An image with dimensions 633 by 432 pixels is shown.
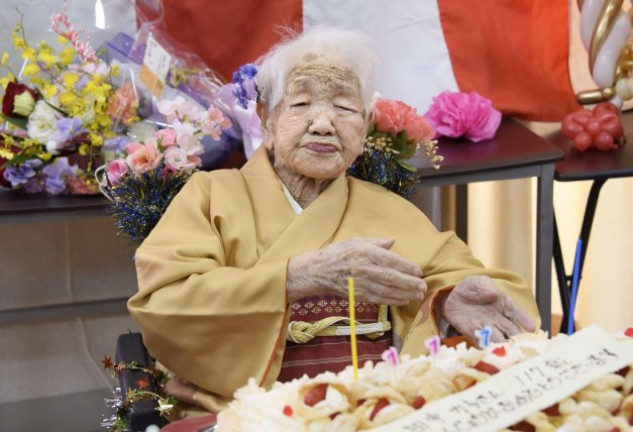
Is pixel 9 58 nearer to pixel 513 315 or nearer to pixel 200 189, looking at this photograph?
pixel 200 189

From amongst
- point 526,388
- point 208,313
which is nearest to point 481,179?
point 208,313

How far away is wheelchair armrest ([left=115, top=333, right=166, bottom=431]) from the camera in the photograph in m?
1.96

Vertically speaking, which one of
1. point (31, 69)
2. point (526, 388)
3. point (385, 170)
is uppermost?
point (31, 69)

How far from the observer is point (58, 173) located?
8.63ft

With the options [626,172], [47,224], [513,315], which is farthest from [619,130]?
[47,224]

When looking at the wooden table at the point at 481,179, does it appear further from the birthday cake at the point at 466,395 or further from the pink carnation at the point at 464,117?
the birthday cake at the point at 466,395

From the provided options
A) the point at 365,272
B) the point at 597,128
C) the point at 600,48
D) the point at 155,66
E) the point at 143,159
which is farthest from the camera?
the point at 600,48

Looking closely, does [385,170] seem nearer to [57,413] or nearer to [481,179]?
[481,179]

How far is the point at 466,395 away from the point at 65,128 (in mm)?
1464

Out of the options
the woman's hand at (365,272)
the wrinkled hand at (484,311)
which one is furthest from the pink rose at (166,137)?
the wrinkled hand at (484,311)

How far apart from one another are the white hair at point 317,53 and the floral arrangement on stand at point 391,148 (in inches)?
7.1

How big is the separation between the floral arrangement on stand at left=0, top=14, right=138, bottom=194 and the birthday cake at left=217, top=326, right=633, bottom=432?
4.11ft

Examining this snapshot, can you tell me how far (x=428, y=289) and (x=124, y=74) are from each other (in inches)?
37.1

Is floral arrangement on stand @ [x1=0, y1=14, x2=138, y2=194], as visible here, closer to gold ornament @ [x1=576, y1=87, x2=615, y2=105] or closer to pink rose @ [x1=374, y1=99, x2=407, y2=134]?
pink rose @ [x1=374, y1=99, x2=407, y2=134]
